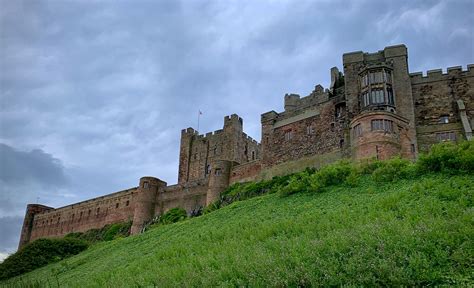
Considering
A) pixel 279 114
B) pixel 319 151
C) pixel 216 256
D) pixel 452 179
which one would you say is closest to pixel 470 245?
pixel 216 256

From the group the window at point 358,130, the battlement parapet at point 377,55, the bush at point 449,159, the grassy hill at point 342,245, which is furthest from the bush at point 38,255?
the bush at point 449,159

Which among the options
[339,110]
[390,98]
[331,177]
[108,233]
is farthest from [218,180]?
[331,177]

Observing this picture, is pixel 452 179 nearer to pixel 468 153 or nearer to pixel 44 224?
pixel 468 153

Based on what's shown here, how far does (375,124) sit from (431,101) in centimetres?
632

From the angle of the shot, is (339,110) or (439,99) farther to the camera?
(339,110)

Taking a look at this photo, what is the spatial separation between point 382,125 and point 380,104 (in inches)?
116

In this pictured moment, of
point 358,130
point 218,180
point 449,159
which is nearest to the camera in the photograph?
point 449,159

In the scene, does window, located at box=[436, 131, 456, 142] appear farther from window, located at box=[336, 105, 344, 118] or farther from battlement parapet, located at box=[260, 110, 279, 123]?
battlement parapet, located at box=[260, 110, 279, 123]

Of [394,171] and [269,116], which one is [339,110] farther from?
[394,171]

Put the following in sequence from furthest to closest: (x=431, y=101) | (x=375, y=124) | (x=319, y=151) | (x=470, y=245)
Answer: (x=319, y=151) < (x=431, y=101) < (x=375, y=124) < (x=470, y=245)

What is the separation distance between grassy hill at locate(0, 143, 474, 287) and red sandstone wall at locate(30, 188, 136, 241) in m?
33.0

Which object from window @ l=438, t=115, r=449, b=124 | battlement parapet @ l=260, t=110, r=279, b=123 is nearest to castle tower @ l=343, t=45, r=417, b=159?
window @ l=438, t=115, r=449, b=124

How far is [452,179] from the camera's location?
70.5ft

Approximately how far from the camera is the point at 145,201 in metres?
52.2
